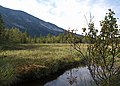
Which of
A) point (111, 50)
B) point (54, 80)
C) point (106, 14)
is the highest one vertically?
point (106, 14)

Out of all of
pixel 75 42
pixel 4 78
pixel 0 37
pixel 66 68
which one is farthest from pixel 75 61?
pixel 0 37

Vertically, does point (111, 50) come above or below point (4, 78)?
above

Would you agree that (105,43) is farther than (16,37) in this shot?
No

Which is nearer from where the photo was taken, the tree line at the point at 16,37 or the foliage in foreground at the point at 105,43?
the foliage in foreground at the point at 105,43

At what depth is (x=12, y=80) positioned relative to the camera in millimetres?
21250

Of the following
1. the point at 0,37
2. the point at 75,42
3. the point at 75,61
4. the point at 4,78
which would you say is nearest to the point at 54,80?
the point at 4,78

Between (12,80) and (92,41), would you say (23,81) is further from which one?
(92,41)

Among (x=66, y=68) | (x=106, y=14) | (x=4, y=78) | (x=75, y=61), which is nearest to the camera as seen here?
(x=106, y=14)

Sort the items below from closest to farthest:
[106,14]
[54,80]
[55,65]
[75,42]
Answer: [106,14] → [75,42] → [54,80] → [55,65]

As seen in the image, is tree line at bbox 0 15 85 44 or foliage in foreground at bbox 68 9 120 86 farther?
tree line at bbox 0 15 85 44

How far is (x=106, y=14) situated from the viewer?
6973 millimetres

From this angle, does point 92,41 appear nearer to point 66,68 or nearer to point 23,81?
point 23,81

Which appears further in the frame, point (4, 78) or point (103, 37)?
point (4, 78)

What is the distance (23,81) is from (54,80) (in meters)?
4.22
